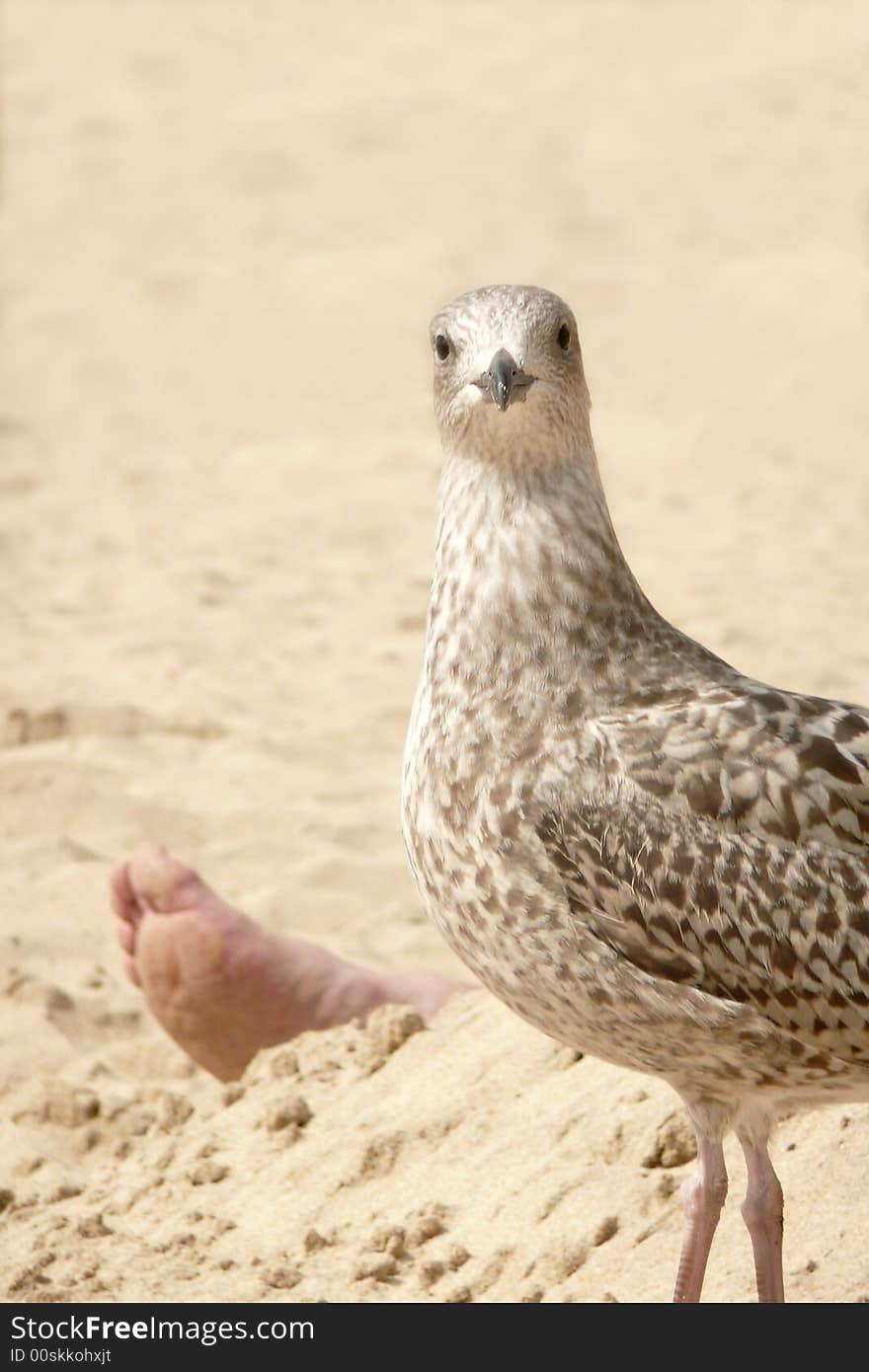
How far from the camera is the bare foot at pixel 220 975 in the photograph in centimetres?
495

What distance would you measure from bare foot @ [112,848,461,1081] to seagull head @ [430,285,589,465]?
1.60 m

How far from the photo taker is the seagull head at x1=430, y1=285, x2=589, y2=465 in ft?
12.0

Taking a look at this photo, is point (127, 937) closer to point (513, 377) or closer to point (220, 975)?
point (220, 975)

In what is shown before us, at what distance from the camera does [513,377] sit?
3619mm

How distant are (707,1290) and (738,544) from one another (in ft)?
16.9

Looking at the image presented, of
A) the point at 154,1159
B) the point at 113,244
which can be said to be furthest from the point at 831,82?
the point at 154,1159

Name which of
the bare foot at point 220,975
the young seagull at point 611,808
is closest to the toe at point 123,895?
the bare foot at point 220,975

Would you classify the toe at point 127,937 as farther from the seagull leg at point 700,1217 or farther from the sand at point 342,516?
the seagull leg at point 700,1217

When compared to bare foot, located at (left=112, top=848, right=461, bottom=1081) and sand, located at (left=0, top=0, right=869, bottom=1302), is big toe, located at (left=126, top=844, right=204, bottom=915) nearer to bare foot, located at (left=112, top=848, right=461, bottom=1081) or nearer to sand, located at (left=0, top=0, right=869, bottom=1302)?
bare foot, located at (left=112, top=848, right=461, bottom=1081)

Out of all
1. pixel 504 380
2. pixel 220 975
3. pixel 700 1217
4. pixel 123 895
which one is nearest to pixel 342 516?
pixel 123 895

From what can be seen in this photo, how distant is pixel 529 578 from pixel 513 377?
0.35 metres

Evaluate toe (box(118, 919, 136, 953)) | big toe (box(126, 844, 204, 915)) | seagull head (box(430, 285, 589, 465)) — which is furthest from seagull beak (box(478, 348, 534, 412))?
toe (box(118, 919, 136, 953))

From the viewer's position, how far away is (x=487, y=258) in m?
12.0
